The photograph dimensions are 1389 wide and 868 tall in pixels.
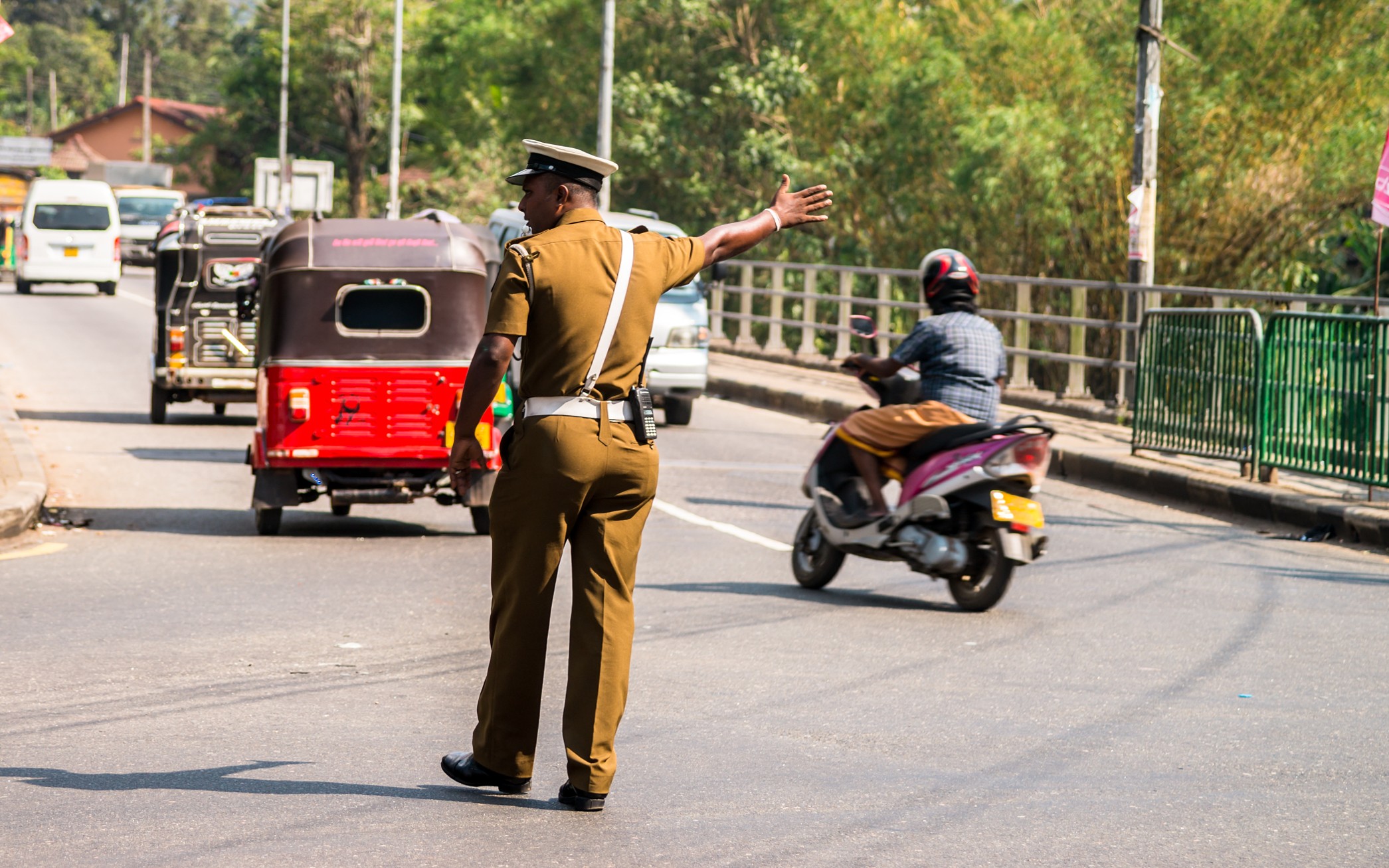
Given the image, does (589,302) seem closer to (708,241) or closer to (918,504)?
(708,241)

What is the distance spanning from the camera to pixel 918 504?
9.02 m

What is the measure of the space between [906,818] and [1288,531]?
26.2 feet

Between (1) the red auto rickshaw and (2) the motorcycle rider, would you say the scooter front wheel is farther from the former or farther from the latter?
(1) the red auto rickshaw

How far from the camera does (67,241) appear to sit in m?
39.9

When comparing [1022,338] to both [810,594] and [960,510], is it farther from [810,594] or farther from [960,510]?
[960,510]

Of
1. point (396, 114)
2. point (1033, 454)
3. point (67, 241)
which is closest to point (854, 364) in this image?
point (1033, 454)

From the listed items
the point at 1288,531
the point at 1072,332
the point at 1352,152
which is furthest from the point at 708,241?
the point at 1352,152

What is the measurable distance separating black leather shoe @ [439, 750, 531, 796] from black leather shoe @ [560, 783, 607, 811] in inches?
6.9

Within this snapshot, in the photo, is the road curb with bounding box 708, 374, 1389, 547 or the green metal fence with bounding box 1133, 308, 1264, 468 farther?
the green metal fence with bounding box 1133, 308, 1264, 468

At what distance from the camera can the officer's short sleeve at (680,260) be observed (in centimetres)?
540

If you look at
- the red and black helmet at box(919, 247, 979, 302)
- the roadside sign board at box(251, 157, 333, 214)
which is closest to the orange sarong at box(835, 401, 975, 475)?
the red and black helmet at box(919, 247, 979, 302)

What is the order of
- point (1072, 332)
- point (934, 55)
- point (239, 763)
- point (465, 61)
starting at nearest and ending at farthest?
point (239, 763) < point (1072, 332) < point (934, 55) < point (465, 61)

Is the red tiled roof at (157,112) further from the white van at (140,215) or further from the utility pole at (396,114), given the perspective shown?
the utility pole at (396,114)

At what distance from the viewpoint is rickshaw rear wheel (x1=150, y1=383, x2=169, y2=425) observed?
16.9 meters
